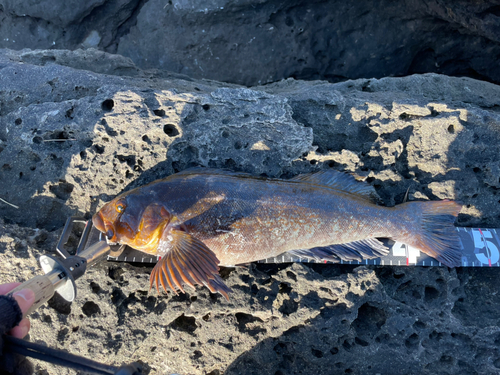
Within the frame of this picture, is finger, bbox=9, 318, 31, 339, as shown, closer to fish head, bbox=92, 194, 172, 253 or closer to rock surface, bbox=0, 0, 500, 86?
fish head, bbox=92, 194, 172, 253

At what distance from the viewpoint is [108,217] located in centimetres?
281

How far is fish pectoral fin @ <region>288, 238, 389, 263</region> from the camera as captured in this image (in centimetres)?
308

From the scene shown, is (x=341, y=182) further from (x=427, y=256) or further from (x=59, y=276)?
(x=59, y=276)

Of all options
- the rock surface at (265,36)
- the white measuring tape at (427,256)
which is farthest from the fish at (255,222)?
the rock surface at (265,36)

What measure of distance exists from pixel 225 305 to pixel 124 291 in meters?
0.85

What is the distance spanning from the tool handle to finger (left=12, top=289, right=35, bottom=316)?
21mm

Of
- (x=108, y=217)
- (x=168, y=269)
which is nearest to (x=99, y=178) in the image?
(x=108, y=217)

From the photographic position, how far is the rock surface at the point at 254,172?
9.59ft

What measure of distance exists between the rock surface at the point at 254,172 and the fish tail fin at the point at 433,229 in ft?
0.72

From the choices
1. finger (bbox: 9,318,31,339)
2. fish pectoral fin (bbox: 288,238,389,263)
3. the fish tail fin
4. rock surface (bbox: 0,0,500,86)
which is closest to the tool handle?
finger (bbox: 9,318,31,339)

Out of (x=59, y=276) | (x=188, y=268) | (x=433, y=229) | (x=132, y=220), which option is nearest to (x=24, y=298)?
(x=59, y=276)

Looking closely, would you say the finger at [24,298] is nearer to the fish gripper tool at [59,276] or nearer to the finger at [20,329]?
the fish gripper tool at [59,276]

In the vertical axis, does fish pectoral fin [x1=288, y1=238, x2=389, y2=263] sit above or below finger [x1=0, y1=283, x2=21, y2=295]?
below

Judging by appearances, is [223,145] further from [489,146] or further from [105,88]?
[489,146]
